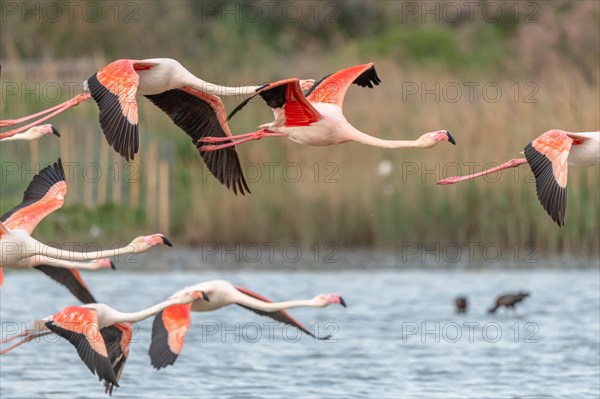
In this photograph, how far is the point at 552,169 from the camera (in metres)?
9.44

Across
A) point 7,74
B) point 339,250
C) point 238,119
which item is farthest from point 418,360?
point 7,74

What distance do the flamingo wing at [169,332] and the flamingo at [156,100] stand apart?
A: 1004 mm

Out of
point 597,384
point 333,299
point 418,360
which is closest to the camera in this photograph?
point 333,299

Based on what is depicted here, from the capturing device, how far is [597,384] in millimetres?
12992

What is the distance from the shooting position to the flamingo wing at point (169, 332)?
36.7ft

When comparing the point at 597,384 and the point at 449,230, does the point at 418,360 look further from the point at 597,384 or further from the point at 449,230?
the point at 449,230

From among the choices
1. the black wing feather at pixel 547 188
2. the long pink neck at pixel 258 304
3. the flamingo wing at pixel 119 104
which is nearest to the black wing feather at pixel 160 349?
the long pink neck at pixel 258 304

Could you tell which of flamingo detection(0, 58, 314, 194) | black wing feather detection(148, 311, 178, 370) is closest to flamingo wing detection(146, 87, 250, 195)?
flamingo detection(0, 58, 314, 194)

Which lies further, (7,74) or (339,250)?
(7,74)

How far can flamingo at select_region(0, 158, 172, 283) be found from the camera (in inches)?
404

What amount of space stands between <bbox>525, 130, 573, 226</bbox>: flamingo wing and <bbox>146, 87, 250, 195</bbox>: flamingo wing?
241 centimetres

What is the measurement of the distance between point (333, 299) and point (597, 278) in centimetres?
858

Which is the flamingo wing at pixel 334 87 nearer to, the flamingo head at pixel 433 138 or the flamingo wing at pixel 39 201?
the flamingo head at pixel 433 138

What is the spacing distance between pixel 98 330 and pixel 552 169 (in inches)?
127
